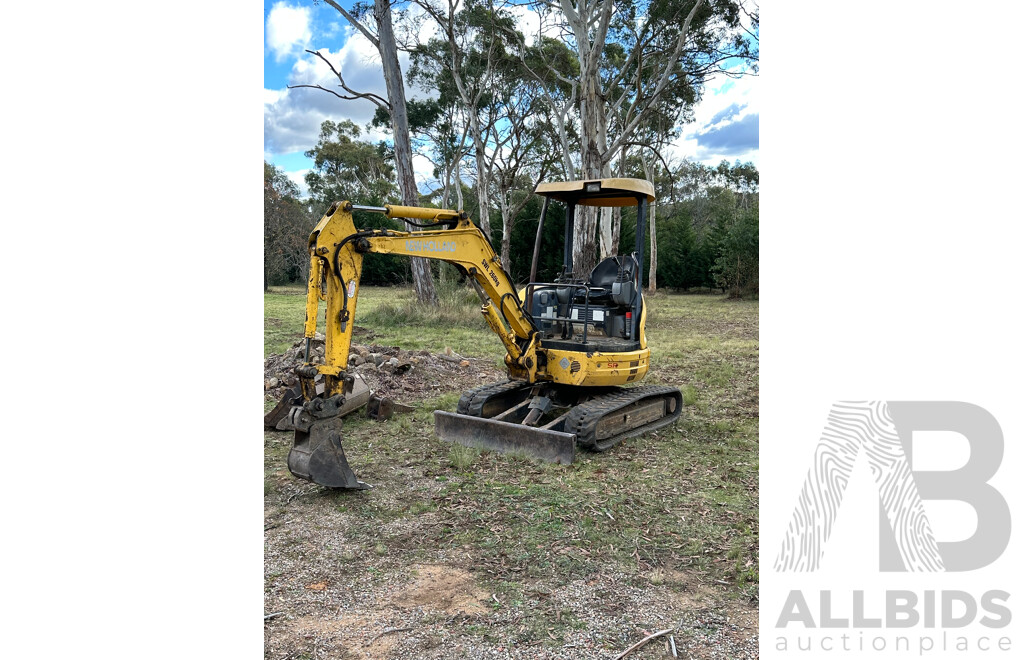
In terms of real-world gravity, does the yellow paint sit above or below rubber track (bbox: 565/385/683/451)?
above

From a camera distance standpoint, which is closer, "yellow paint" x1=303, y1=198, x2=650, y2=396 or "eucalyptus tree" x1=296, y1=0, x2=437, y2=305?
"yellow paint" x1=303, y1=198, x2=650, y2=396

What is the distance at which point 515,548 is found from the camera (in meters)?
3.61

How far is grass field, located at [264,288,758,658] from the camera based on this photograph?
109 inches

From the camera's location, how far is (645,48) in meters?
16.9

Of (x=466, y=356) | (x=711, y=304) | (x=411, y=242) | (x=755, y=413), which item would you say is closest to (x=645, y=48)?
(x=711, y=304)

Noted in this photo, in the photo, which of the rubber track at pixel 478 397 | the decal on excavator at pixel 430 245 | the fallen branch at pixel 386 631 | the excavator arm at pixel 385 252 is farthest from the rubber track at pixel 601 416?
the fallen branch at pixel 386 631

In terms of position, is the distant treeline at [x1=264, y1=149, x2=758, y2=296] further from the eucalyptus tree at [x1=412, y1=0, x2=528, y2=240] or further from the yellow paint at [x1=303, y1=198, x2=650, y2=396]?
the yellow paint at [x1=303, y1=198, x2=650, y2=396]

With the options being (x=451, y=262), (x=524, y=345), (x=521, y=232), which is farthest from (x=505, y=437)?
(x=521, y=232)

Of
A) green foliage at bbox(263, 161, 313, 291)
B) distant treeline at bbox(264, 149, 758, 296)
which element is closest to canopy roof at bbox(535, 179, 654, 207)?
distant treeline at bbox(264, 149, 758, 296)

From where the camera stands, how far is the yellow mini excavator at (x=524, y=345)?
14.1 ft

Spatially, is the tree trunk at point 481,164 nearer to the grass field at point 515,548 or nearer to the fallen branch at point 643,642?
the grass field at point 515,548

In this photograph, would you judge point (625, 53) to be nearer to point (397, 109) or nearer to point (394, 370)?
point (397, 109)

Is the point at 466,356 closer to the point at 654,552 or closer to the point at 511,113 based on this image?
the point at 654,552

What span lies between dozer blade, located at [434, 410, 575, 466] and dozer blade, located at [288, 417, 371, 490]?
1.41 meters
